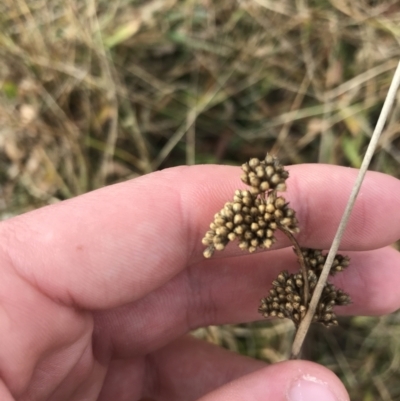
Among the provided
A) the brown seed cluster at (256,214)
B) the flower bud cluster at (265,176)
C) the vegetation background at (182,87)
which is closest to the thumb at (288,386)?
the brown seed cluster at (256,214)

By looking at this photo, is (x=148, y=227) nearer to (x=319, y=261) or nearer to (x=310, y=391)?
(x=319, y=261)

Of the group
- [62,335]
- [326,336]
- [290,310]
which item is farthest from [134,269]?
[326,336]

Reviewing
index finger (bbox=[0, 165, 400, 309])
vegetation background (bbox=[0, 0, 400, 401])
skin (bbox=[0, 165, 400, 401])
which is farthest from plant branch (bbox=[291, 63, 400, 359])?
vegetation background (bbox=[0, 0, 400, 401])

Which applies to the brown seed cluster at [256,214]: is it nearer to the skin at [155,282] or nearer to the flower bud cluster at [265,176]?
the flower bud cluster at [265,176]

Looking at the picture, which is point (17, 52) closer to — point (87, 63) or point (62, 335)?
point (87, 63)

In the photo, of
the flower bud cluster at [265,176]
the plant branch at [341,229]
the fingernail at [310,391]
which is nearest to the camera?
the plant branch at [341,229]

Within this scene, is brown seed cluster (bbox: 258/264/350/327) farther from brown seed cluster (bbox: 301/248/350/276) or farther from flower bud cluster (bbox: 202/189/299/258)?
flower bud cluster (bbox: 202/189/299/258)

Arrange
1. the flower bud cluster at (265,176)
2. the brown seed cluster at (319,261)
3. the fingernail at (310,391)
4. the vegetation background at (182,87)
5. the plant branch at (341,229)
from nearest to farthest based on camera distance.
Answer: the plant branch at (341,229), the flower bud cluster at (265,176), the fingernail at (310,391), the brown seed cluster at (319,261), the vegetation background at (182,87)
